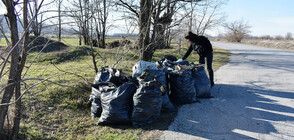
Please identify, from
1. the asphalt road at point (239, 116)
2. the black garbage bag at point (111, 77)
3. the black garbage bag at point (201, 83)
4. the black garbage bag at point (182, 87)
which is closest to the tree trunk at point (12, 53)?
the black garbage bag at point (111, 77)

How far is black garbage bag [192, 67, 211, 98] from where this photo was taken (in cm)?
462

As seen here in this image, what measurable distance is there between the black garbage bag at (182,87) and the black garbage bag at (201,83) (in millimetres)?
313

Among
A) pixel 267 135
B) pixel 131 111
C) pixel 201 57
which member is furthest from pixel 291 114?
pixel 131 111

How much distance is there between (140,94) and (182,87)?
4.55 ft

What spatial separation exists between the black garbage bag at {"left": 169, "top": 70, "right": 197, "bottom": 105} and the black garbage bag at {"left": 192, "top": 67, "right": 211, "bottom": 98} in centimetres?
31

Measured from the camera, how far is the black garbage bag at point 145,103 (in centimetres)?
315

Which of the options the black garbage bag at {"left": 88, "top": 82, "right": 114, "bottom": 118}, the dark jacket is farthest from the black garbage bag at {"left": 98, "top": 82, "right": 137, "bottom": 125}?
the dark jacket

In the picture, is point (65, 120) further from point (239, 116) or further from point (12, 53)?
point (239, 116)

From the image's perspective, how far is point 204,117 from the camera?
3.62 metres

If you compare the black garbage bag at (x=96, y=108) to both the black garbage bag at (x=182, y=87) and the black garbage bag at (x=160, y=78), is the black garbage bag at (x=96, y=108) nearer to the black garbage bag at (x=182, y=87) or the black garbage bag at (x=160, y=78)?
the black garbage bag at (x=160, y=78)

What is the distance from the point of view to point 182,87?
422 cm

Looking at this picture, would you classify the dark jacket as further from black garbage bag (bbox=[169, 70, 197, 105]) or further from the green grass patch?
the green grass patch

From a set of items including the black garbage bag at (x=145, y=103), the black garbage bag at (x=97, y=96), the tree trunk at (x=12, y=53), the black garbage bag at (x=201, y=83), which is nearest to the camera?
the tree trunk at (x=12, y=53)

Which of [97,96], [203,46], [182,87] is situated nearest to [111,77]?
[97,96]
